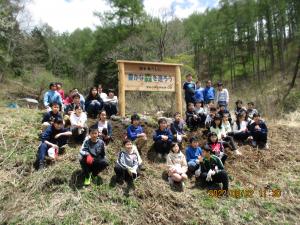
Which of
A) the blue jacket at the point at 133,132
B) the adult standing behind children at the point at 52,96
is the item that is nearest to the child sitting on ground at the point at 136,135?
the blue jacket at the point at 133,132

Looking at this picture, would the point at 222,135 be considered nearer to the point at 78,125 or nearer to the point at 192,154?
the point at 192,154

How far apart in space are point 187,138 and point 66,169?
3735 millimetres

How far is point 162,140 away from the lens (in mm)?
8234

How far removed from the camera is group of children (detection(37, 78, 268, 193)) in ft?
23.2

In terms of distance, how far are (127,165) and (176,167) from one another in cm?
111

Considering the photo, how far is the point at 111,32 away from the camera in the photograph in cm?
3219

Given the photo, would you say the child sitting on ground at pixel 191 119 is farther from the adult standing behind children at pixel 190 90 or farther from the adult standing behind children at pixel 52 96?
the adult standing behind children at pixel 52 96

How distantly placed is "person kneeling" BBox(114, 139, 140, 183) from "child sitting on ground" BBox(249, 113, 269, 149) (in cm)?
414

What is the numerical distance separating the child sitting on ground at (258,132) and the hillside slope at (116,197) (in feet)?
4.17

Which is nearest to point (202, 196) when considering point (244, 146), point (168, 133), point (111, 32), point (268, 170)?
point (168, 133)

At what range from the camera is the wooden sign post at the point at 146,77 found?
973cm

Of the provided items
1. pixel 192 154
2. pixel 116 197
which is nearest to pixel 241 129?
pixel 192 154

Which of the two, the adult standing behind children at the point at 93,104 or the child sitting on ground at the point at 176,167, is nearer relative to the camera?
the child sitting on ground at the point at 176,167

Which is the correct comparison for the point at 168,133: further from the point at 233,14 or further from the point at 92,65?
the point at 233,14
